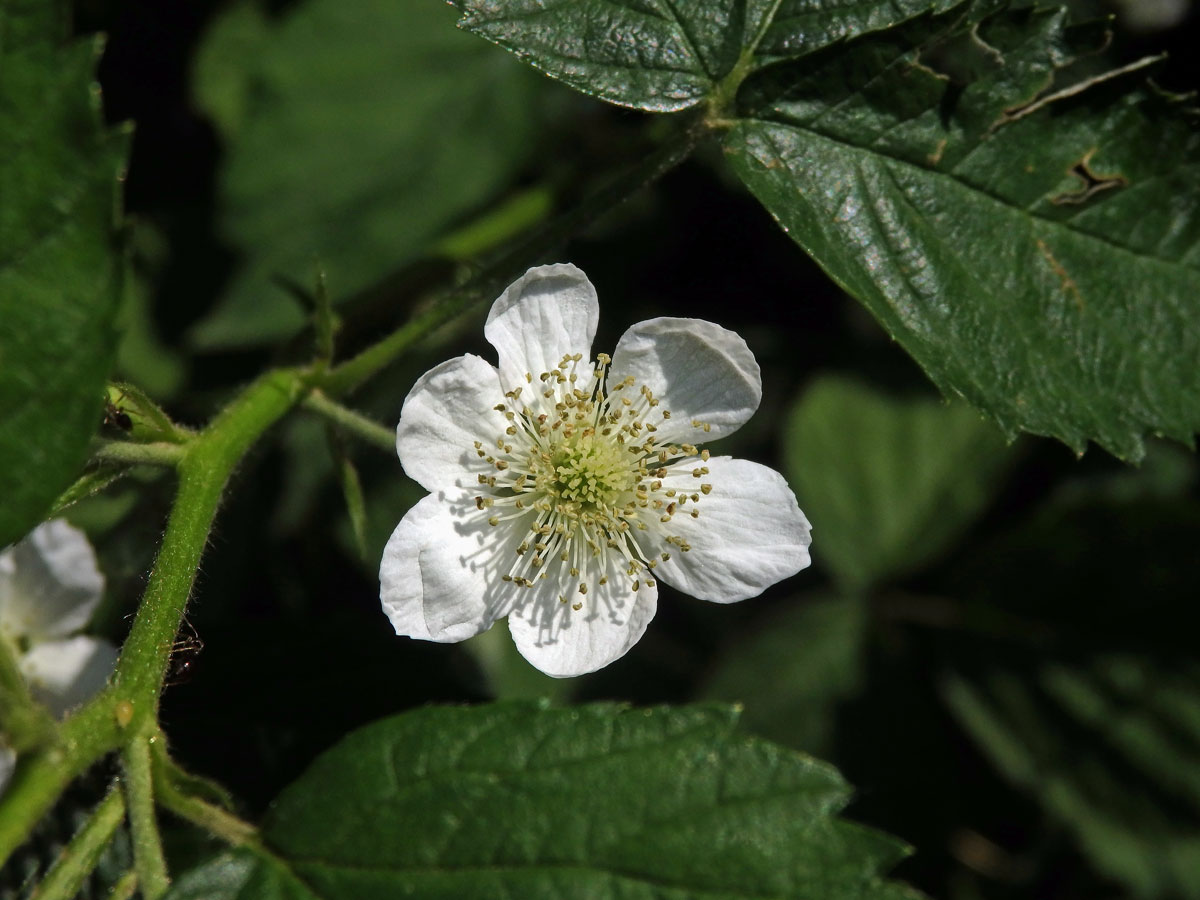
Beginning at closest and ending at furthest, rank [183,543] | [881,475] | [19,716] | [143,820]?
[19,716], [143,820], [183,543], [881,475]

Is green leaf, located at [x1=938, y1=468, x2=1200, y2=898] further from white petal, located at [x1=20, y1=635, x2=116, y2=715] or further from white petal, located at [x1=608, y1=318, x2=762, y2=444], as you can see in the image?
white petal, located at [x1=20, y1=635, x2=116, y2=715]

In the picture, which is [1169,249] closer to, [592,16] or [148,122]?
[592,16]

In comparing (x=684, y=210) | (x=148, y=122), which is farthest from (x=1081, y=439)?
(x=148, y=122)

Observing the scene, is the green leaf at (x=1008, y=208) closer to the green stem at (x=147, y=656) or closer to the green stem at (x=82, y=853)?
the green stem at (x=147, y=656)

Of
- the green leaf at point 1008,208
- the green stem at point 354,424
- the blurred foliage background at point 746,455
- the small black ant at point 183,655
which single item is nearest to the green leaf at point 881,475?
the blurred foliage background at point 746,455

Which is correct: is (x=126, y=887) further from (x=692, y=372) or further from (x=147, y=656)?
(x=692, y=372)

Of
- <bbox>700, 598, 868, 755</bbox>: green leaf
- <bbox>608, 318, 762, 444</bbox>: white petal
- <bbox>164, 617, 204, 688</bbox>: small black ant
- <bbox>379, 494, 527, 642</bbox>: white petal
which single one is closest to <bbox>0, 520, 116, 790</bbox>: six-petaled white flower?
<bbox>164, 617, 204, 688</bbox>: small black ant

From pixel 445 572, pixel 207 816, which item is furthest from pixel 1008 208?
pixel 207 816
